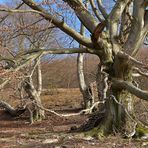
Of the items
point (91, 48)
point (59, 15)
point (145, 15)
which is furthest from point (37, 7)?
point (145, 15)

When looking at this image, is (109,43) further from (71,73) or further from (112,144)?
(71,73)

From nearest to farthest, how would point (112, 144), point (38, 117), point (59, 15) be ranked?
point (112, 144), point (59, 15), point (38, 117)

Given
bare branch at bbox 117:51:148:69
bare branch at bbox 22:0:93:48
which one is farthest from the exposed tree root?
bare branch at bbox 117:51:148:69

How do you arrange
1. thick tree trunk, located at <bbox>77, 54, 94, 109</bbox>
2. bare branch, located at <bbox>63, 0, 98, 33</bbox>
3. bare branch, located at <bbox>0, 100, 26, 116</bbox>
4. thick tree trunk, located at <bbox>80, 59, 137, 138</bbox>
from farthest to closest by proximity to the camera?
bare branch, located at <bbox>0, 100, 26, 116</bbox>, thick tree trunk, located at <bbox>77, 54, 94, 109</bbox>, bare branch, located at <bbox>63, 0, 98, 33</bbox>, thick tree trunk, located at <bbox>80, 59, 137, 138</bbox>

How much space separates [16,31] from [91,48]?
231 cm

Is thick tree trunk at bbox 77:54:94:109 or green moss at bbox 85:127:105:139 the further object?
thick tree trunk at bbox 77:54:94:109

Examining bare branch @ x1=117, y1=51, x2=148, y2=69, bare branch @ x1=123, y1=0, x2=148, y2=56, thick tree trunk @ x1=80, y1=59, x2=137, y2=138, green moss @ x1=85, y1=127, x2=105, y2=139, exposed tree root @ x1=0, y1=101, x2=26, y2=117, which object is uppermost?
bare branch @ x1=123, y1=0, x2=148, y2=56

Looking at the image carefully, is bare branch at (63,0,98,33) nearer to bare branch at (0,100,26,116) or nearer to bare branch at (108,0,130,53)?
bare branch at (108,0,130,53)

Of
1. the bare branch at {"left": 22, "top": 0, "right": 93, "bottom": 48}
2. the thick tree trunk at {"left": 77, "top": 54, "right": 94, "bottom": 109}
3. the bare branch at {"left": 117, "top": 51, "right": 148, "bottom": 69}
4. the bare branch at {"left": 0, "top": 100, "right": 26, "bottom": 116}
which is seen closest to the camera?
the bare branch at {"left": 117, "top": 51, "right": 148, "bottom": 69}

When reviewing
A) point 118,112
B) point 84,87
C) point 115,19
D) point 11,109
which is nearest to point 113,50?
point 115,19

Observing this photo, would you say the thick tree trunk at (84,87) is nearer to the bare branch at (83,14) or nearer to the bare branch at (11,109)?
the bare branch at (11,109)

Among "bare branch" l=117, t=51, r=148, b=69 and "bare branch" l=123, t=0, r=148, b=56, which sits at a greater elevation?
"bare branch" l=123, t=0, r=148, b=56

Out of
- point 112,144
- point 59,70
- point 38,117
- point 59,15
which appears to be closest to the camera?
point 112,144

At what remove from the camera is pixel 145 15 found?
39.0 feet
